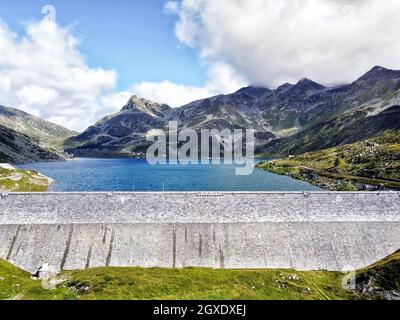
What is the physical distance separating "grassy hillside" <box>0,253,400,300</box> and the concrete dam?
3.02m

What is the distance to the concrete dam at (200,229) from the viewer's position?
173 feet

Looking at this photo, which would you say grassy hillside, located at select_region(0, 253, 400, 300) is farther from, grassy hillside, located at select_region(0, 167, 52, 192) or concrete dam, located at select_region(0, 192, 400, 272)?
grassy hillside, located at select_region(0, 167, 52, 192)

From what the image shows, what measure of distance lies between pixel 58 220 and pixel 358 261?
48646 millimetres

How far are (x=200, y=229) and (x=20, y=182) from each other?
259 ft

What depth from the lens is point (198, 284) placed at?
45.9 meters

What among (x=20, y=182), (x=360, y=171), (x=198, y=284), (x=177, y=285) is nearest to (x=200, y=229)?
(x=198, y=284)

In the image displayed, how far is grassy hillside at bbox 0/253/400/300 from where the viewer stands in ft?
141

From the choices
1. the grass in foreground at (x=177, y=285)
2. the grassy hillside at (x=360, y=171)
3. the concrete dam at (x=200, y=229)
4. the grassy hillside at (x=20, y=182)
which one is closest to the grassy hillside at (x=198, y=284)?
the grass in foreground at (x=177, y=285)

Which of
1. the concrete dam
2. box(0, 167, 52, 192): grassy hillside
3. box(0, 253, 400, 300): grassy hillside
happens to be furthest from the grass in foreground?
box(0, 167, 52, 192): grassy hillside

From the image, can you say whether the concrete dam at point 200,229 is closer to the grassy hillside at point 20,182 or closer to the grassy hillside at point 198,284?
the grassy hillside at point 198,284

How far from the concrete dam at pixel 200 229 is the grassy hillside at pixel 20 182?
50721 mm

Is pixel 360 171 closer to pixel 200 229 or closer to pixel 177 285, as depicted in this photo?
pixel 200 229
